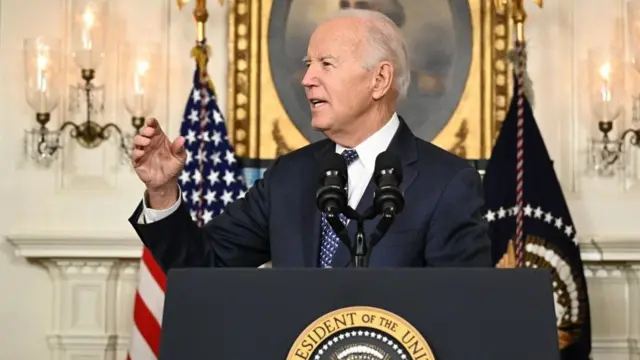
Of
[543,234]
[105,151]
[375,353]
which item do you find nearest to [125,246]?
[105,151]

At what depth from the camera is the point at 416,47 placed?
5531 millimetres

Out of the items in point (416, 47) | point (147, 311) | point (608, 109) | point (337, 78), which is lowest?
point (147, 311)

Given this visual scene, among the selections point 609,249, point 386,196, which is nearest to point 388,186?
point 386,196

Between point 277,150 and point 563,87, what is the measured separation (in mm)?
1493

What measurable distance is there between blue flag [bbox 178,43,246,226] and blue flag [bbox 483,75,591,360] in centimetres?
125

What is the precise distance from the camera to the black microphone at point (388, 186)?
2041 mm

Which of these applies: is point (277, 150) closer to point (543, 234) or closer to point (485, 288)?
point (543, 234)

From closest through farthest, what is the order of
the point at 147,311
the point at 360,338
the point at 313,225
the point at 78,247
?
the point at 360,338
the point at 313,225
the point at 147,311
the point at 78,247

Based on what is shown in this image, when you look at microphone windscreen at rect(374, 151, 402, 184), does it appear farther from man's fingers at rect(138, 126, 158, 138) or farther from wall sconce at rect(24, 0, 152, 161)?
wall sconce at rect(24, 0, 152, 161)

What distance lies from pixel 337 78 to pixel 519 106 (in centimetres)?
281

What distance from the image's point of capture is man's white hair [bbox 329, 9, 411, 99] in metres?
2.64

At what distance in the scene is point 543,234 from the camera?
5.19 metres

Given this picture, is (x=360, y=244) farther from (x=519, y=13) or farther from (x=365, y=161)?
(x=519, y=13)

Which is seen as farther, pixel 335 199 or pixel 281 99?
pixel 281 99
